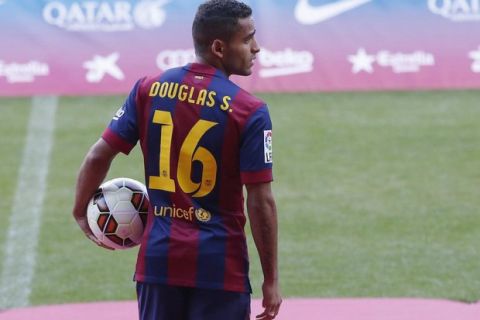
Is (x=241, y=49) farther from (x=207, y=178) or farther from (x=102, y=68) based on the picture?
(x=102, y=68)

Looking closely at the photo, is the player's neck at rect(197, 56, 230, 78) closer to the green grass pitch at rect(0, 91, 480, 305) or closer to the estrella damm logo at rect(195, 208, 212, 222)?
the estrella damm logo at rect(195, 208, 212, 222)

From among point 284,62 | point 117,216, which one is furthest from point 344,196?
point 117,216

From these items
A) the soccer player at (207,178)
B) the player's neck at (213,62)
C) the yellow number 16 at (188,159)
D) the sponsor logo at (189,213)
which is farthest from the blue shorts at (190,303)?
the player's neck at (213,62)

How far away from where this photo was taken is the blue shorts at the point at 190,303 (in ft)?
14.2

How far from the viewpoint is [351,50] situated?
512 inches

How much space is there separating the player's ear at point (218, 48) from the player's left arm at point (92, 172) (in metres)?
0.58

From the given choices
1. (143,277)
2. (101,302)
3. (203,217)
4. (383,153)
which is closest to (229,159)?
(203,217)

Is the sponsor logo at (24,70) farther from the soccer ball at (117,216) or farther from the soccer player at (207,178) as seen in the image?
the soccer player at (207,178)

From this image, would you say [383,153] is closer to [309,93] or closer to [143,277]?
[309,93]

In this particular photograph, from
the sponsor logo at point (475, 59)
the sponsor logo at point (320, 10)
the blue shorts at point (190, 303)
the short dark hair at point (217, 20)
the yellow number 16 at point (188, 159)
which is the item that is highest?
the short dark hair at point (217, 20)

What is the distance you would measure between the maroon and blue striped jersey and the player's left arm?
0.65 feet

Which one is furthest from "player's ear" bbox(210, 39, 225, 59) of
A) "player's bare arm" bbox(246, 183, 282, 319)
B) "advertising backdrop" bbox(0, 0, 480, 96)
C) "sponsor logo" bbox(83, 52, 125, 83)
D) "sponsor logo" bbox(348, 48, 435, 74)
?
"sponsor logo" bbox(348, 48, 435, 74)

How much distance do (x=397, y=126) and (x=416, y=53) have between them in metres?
1.06

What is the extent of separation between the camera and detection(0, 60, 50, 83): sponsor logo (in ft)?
42.2
